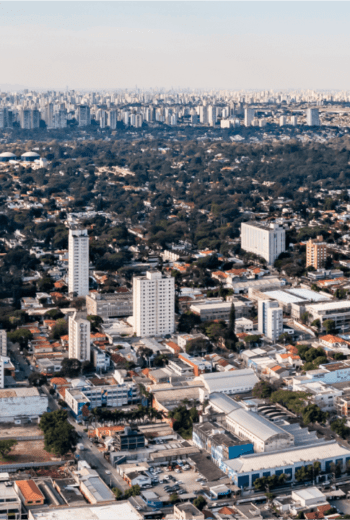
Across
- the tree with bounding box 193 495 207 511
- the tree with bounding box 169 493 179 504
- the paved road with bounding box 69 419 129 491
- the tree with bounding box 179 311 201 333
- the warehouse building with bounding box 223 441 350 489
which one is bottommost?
the paved road with bounding box 69 419 129 491

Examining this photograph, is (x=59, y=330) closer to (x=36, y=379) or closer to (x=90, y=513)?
(x=36, y=379)

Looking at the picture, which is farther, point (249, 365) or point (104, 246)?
point (104, 246)

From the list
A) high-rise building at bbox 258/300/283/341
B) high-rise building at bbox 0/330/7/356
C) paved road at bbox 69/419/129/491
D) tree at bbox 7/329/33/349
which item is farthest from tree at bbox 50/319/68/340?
paved road at bbox 69/419/129/491

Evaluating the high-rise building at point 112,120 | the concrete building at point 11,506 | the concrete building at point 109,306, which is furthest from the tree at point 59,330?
the high-rise building at point 112,120

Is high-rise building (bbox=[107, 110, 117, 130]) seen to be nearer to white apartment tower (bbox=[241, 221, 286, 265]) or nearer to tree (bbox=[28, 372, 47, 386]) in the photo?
white apartment tower (bbox=[241, 221, 286, 265])

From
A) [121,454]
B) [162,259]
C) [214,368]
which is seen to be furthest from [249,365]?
[162,259]

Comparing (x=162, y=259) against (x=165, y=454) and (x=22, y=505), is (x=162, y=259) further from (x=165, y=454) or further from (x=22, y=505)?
(x=22, y=505)

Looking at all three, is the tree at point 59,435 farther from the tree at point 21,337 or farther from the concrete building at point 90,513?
the tree at point 21,337
